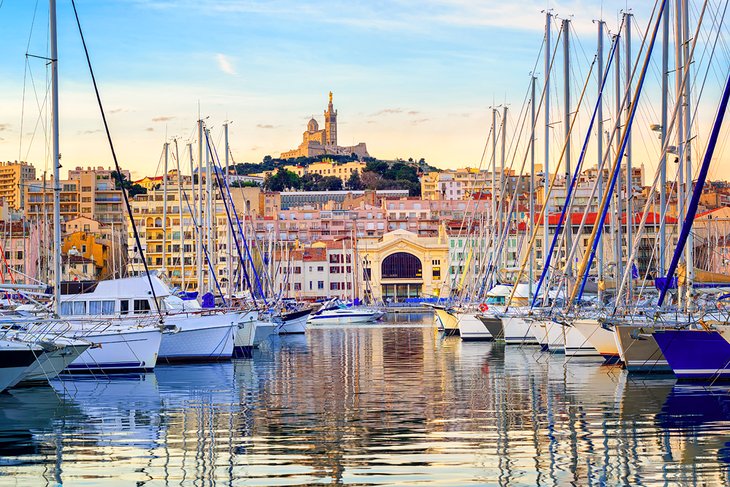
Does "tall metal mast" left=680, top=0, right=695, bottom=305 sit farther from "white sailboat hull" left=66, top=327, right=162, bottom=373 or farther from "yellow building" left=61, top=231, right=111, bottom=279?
"yellow building" left=61, top=231, right=111, bottom=279

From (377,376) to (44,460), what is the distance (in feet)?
56.4

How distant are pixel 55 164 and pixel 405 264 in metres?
124

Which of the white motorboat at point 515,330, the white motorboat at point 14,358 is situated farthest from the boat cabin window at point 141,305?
the white motorboat at point 515,330

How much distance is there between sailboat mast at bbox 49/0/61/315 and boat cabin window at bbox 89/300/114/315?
7471mm

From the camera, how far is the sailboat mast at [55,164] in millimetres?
28469

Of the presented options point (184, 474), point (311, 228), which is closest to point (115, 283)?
point (184, 474)

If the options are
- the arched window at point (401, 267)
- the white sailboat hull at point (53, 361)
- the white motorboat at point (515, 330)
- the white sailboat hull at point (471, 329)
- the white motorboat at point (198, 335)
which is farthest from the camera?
the arched window at point (401, 267)

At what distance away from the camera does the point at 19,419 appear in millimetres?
22328

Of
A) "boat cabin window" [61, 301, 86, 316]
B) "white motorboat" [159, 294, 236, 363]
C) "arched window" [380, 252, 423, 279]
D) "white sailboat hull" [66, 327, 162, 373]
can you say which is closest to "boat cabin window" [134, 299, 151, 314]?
"white motorboat" [159, 294, 236, 363]

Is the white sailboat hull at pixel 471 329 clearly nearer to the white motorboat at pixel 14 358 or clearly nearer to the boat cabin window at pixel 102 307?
the boat cabin window at pixel 102 307

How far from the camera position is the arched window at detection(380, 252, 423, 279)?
152 metres

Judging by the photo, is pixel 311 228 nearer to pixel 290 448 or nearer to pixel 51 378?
pixel 51 378

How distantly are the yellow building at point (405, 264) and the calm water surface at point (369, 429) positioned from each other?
382ft

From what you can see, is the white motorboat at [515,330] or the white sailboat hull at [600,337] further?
the white motorboat at [515,330]
